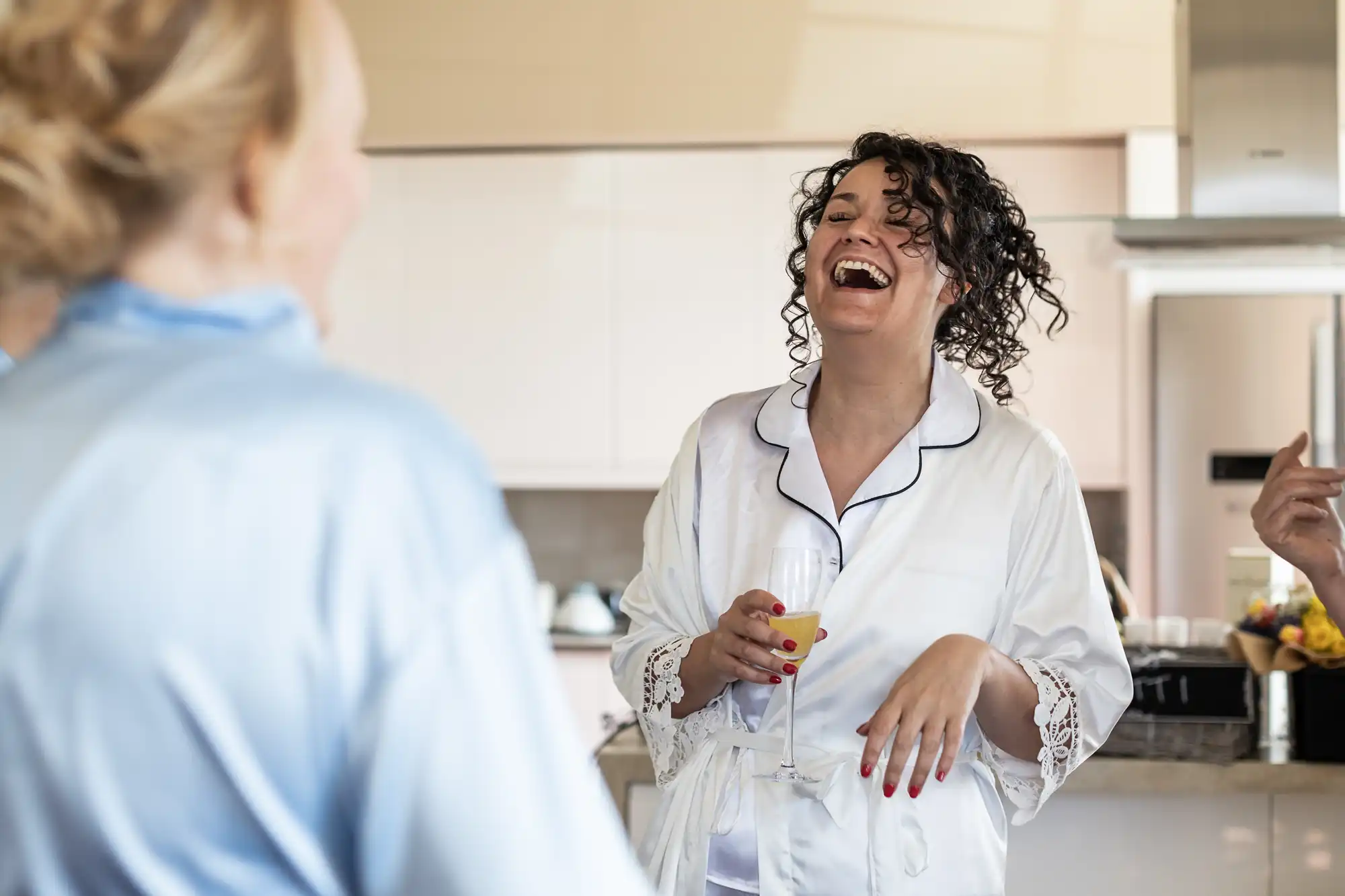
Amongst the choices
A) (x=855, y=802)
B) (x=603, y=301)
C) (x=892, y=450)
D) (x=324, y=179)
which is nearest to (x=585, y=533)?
(x=603, y=301)

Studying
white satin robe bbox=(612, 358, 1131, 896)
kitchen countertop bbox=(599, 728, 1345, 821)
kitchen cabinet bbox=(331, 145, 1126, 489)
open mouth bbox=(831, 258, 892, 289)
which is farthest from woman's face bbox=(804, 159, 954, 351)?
kitchen cabinet bbox=(331, 145, 1126, 489)

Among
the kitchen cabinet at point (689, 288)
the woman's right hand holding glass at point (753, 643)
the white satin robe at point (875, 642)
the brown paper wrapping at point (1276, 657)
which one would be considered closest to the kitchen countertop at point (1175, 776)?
the brown paper wrapping at point (1276, 657)

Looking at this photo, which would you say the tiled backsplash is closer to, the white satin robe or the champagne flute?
the white satin robe

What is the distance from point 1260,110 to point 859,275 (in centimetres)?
128

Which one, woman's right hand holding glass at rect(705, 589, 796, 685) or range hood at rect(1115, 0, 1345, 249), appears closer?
woman's right hand holding glass at rect(705, 589, 796, 685)

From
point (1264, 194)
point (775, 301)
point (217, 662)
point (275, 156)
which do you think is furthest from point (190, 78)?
point (775, 301)

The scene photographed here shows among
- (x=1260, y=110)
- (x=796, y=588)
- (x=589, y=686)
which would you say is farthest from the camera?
(x=589, y=686)

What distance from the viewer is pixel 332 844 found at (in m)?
0.53

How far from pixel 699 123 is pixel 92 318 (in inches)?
139

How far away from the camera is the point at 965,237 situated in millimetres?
1633

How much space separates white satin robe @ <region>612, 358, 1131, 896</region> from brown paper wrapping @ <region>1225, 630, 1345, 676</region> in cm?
88

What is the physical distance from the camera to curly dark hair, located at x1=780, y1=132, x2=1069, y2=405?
1616 mm

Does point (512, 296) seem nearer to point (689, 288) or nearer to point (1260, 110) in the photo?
point (689, 288)

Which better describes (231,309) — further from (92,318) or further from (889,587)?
(889,587)
